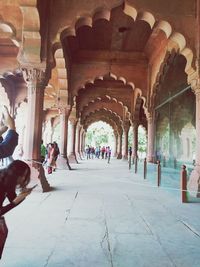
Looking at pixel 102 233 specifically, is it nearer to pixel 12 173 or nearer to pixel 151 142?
pixel 12 173

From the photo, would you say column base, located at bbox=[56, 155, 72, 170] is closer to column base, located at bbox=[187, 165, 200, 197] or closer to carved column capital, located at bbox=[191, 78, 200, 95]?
column base, located at bbox=[187, 165, 200, 197]

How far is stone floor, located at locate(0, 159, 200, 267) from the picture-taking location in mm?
2916

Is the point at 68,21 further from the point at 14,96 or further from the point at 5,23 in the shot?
the point at 14,96

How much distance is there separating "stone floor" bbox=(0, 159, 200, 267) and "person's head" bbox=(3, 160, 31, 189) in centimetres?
87

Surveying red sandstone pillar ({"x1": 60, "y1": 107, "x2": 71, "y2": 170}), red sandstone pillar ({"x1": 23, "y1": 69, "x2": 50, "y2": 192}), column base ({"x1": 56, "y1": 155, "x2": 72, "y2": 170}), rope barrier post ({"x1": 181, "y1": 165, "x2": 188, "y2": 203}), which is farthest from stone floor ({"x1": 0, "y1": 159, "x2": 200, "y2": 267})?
red sandstone pillar ({"x1": 60, "y1": 107, "x2": 71, "y2": 170})

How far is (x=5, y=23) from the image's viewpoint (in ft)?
24.0

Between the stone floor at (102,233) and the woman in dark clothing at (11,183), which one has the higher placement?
the woman in dark clothing at (11,183)

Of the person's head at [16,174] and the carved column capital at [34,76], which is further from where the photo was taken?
the carved column capital at [34,76]

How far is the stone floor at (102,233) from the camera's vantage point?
2.92 m

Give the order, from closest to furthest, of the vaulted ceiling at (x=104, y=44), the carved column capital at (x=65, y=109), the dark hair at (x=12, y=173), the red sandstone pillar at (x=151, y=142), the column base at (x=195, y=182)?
the dark hair at (x=12, y=173) → the column base at (x=195, y=182) → the vaulted ceiling at (x=104, y=44) → the red sandstone pillar at (x=151, y=142) → the carved column capital at (x=65, y=109)

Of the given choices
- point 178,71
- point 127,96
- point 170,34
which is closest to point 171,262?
point 170,34

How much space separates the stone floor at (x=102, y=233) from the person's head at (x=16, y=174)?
871mm

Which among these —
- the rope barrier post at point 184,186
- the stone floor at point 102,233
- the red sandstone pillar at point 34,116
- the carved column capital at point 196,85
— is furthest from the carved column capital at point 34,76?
the rope barrier post at point 184,186

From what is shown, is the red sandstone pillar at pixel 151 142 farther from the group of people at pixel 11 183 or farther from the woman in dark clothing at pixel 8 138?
the group of people at pixel 11 183
